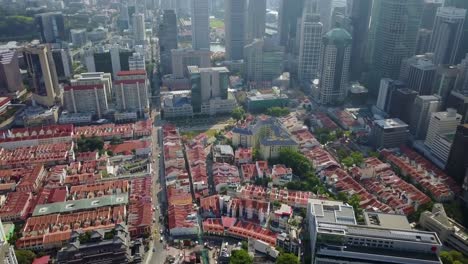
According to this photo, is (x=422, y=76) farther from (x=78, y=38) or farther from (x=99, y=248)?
(x=78, y=38)

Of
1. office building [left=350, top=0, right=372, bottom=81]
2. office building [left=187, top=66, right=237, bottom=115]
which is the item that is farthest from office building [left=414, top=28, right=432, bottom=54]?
office building [left=187, top=66, right=237, bottom=115]

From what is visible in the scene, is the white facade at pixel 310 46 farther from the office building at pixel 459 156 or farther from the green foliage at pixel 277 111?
the office building at pixel 459 156

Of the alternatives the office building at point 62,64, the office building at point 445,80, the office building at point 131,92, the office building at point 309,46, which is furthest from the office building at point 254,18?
the office building at point 445,80

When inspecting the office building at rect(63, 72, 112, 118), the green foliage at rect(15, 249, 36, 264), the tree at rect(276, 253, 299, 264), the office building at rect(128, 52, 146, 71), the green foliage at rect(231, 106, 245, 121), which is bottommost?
the green foliage at rect(15, 249, 36, 264)

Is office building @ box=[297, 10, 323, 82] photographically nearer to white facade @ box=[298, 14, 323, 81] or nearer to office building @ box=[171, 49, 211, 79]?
white facade @ box=[298, 14, 323, 81]

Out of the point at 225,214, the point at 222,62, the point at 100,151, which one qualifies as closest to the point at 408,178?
the point at 225,214
